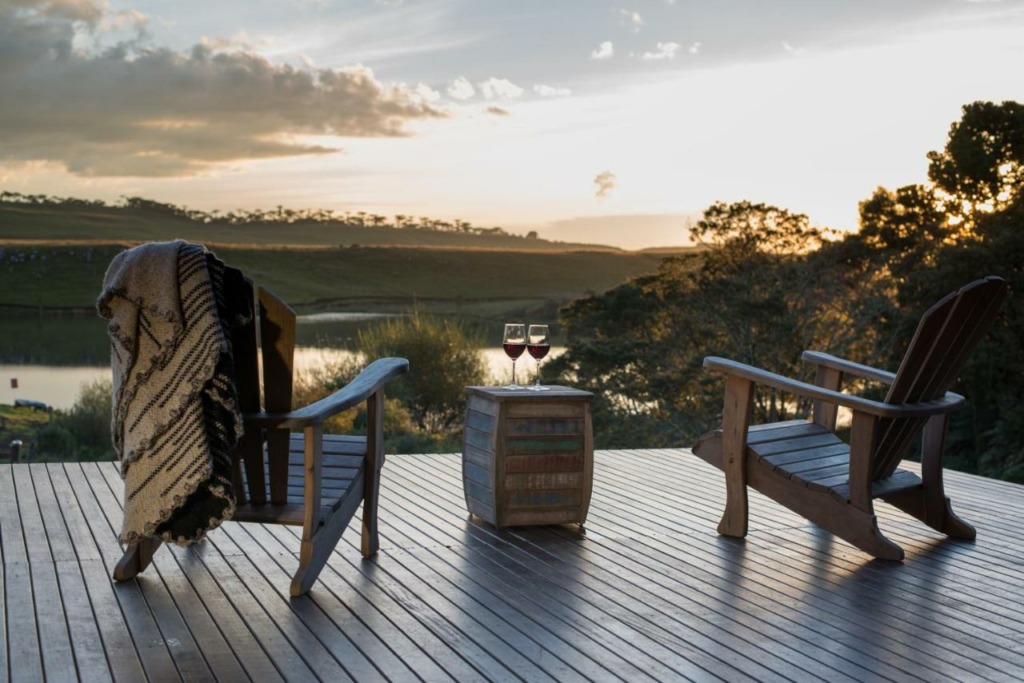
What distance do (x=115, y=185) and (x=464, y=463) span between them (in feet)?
49.3

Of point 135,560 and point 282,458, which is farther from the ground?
point 282,458

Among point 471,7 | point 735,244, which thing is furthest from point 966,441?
point 471,7

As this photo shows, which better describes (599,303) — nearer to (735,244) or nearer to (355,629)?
(735,244)

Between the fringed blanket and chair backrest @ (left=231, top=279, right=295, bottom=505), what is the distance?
0.06 m

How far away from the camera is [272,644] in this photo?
2799 millimetres

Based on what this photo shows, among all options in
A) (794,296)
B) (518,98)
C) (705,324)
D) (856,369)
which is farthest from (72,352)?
(856,369)

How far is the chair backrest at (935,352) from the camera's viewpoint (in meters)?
3.65

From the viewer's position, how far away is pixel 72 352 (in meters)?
12.8

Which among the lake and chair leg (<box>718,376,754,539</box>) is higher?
chair leg (<box>718,376,754,539</box>)

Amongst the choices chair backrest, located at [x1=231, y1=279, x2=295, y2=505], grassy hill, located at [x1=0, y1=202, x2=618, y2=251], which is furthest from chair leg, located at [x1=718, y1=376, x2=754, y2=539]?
grassy hill, located at [x1=0, y1=202, x2=618, y2=251]

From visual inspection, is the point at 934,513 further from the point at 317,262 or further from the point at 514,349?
the point at 317,262

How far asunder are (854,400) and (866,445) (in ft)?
0.71

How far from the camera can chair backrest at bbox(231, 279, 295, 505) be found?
3.04 m

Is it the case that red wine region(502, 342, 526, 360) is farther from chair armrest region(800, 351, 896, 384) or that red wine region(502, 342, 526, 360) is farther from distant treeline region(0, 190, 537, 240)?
distant treeline region(0, 190, 537, 240)
